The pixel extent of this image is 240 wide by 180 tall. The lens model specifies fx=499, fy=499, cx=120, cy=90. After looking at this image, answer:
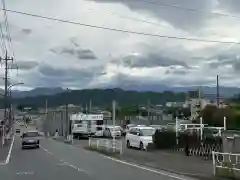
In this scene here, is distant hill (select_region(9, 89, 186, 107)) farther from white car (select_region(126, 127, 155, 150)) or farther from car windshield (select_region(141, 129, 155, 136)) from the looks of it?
car windshield (select_region(141, 129, 155, 136))

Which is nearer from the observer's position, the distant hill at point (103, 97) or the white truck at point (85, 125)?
the distant hill at point (103, 97)

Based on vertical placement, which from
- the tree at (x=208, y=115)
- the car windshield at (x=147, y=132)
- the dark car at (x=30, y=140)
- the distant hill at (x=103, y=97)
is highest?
the distant hill at (x=103, y=97)

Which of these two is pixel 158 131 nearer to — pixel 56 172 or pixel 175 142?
pixel 175 142

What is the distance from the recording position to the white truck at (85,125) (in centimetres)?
6994

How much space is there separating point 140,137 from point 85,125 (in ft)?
105

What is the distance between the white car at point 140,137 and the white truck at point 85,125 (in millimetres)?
29572

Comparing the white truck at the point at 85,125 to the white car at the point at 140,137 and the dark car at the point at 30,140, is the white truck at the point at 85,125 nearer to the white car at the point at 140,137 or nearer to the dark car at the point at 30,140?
the dark car at the point at 30,140

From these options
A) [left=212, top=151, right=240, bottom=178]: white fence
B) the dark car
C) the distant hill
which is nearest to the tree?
the distant hill

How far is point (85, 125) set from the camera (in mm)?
70312

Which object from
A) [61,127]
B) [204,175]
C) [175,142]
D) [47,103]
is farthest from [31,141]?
[47,103]

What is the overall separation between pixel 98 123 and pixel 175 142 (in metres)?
39.0

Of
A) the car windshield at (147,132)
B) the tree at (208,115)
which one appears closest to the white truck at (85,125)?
the tree at (208,115)

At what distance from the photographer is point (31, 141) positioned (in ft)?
158

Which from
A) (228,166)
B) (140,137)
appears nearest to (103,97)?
(140,137)
